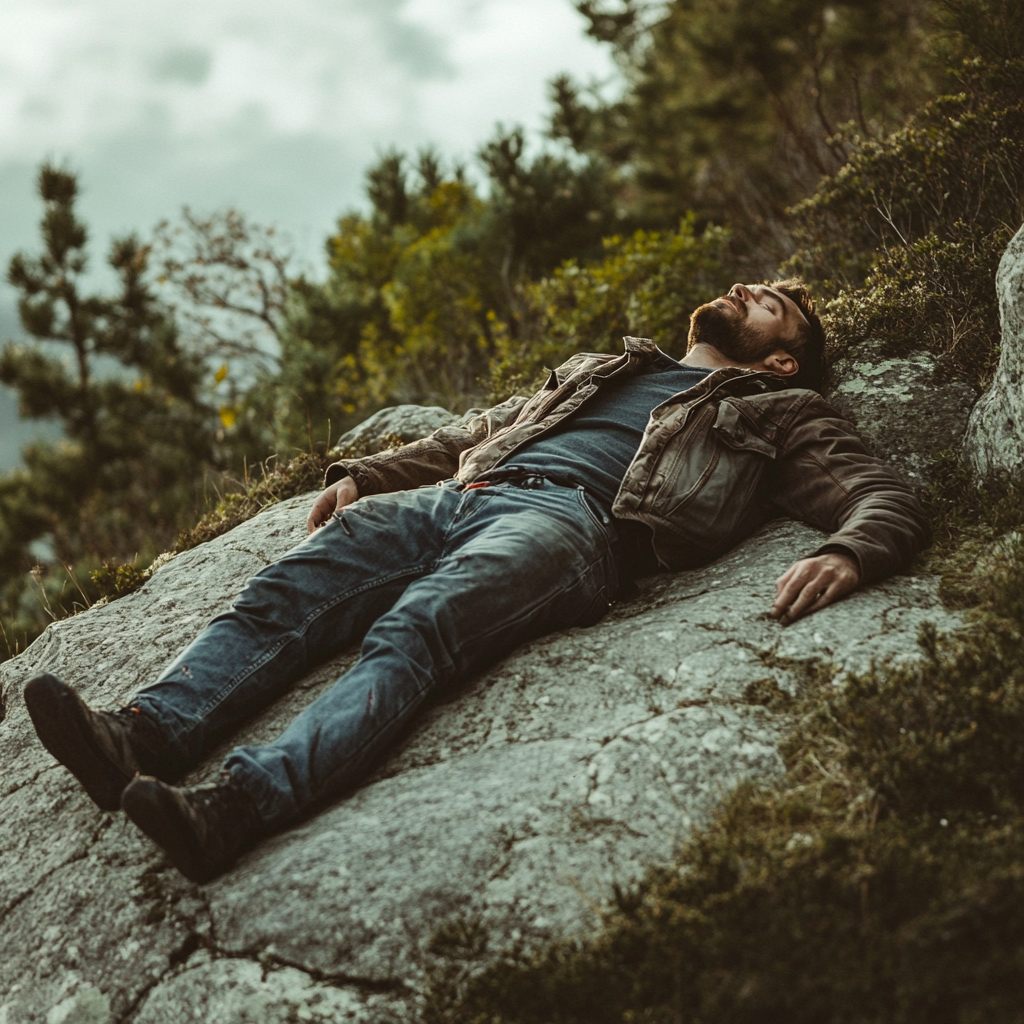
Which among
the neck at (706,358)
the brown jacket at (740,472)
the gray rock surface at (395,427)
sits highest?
the gray rock surface at (395,427)

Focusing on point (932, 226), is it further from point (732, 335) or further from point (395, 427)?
point (395, 427)

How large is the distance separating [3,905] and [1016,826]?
110 inches

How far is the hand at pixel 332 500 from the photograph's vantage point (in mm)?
3562

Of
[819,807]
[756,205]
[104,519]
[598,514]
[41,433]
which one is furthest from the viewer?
[41,433]

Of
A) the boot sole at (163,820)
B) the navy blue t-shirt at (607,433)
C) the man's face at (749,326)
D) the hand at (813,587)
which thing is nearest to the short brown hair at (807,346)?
the man's face at (749,326)

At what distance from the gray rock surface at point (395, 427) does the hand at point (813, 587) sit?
10.9 ft

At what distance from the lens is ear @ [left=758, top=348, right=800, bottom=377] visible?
13.0 feet

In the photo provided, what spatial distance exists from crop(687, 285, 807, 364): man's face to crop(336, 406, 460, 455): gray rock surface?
7.06ft

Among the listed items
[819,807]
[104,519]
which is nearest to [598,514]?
[819,807]

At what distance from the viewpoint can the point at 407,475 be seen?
12.7 feet

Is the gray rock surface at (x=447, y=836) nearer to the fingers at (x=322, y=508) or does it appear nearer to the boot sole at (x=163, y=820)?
the boot sole at (x=163, y=820)

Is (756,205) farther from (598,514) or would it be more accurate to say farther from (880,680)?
(880,680)

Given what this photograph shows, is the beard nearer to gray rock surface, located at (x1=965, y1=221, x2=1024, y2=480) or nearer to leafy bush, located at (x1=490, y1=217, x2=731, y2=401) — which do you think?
Result: gray rock surface, located at (x1=965, y1=221, x2=1024, y2=480)

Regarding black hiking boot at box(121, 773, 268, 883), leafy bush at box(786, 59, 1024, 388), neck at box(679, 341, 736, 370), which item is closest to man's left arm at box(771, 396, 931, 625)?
neck at box(679, 341, 736, 370)
